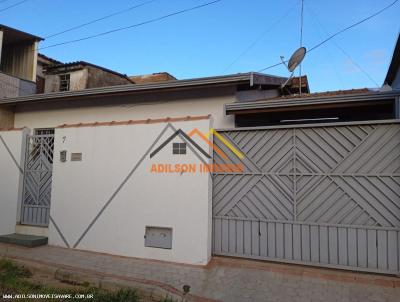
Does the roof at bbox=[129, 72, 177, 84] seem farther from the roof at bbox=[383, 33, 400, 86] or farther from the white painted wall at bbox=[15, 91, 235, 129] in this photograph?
the roof at bbox=[383, 33, 400, 86]

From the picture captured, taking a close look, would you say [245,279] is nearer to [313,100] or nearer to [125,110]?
[313,100]

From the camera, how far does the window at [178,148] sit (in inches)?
257

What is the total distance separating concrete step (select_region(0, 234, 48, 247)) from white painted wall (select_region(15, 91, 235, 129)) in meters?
3.35

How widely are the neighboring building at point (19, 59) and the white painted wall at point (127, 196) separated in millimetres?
5584

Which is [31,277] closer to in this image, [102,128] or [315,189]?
[102,128]

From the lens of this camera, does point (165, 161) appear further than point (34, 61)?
No

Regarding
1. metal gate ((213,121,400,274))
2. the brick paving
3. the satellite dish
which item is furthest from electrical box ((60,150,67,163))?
the satellite dish

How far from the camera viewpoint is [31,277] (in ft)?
19.4

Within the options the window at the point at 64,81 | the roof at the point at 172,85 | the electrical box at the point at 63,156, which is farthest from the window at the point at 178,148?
the window at the point at 64,81

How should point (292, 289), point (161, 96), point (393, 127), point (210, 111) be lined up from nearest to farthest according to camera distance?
point (292, 289)
point (393, 127)
point (210, 111)
point (161, 96)

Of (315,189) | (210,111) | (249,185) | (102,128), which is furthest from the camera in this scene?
(210,111)

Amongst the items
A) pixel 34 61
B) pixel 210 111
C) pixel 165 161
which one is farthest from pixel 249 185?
pixel 34 61

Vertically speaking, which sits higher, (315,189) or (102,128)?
(102,128)

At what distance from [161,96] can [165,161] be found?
2417 mm
